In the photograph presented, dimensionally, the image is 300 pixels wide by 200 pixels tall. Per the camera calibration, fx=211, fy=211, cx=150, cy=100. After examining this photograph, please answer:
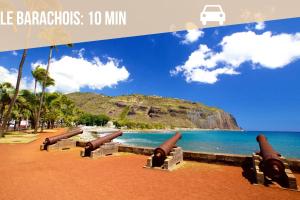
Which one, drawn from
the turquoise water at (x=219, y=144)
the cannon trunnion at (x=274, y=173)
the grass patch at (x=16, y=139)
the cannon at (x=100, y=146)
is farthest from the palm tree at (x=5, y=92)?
the cannon trunnion at (x=274, y=173)

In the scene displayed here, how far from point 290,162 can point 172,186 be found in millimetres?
5193

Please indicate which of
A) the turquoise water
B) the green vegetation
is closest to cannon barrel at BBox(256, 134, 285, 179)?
the turquoise water

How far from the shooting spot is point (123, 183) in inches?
265

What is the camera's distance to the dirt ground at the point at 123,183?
5.64 meters

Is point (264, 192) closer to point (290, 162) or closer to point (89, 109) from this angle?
point (290, 162)

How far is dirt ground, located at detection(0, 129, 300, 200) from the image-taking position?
5.64m

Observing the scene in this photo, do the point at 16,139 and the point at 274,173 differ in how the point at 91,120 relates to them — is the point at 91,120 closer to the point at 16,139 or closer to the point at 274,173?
the point at 16,139

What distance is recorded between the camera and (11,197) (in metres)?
5.39

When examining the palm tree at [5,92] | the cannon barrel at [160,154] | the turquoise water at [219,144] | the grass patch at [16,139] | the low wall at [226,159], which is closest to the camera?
the low wall at [226,159]

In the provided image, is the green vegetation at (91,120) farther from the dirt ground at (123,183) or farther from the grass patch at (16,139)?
the dirt ground at (123,183)

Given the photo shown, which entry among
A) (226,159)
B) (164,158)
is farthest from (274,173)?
(164,158)

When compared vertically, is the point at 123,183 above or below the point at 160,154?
below

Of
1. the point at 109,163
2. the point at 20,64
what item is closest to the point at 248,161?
the point at 109,163

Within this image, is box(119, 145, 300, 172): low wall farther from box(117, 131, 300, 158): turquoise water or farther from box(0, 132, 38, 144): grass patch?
box(117, 131, 300, 158): turquoise water
